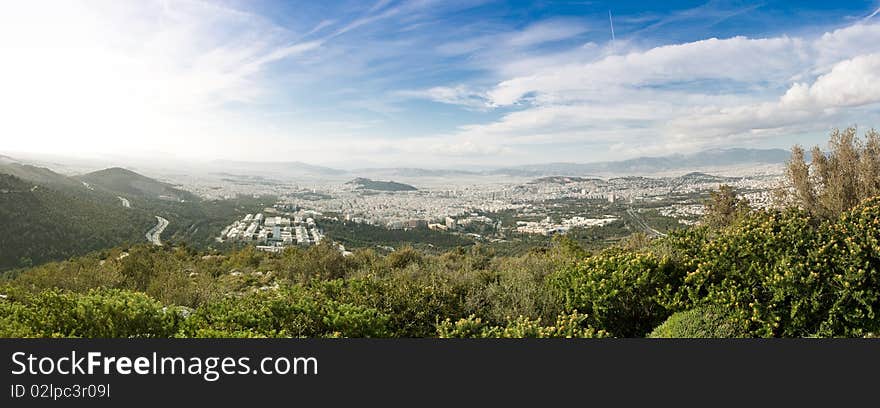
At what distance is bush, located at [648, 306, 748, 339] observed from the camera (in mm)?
4023

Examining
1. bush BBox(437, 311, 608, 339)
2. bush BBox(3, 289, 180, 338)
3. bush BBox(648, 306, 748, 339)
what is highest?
bush BBox(3, 289, 180, 338)

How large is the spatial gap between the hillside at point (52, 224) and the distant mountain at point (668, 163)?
24416 millimetres

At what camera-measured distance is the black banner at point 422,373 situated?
285 cm

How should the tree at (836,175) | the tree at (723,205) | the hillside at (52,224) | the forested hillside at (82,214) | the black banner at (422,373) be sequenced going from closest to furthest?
the black banner at (422,373) < the tree at (836,175) < the tree at (723,205) < the hillside at (52,224) < the forested hillside at (82,214)

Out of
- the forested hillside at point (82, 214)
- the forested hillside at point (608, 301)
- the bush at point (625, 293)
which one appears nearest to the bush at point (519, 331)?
the forested hillside at point (608, 301)

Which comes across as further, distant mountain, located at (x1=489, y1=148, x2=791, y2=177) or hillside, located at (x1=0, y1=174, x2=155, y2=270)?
distant mountain, located at (x1=489, y1=148, x2=791, y2=177)

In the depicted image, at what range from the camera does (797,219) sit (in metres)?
4.82

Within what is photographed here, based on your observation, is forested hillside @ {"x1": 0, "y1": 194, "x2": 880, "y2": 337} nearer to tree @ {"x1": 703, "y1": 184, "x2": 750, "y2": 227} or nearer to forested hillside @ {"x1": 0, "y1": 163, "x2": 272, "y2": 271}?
tree @ {"x1": 703, "y1": 184, "x2": 750, "y2": 227}

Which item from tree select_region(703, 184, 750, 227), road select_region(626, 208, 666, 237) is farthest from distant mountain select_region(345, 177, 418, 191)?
tree select_region(703, 184, 750, 227)

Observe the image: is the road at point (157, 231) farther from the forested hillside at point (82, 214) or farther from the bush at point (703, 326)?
the bush at point (703, 326)

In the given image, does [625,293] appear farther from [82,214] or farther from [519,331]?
[82,214]

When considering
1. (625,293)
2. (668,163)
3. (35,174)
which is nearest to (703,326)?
(625,293)

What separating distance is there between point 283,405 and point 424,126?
1607 cm

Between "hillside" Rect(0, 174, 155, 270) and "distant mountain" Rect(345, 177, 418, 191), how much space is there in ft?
69.0
